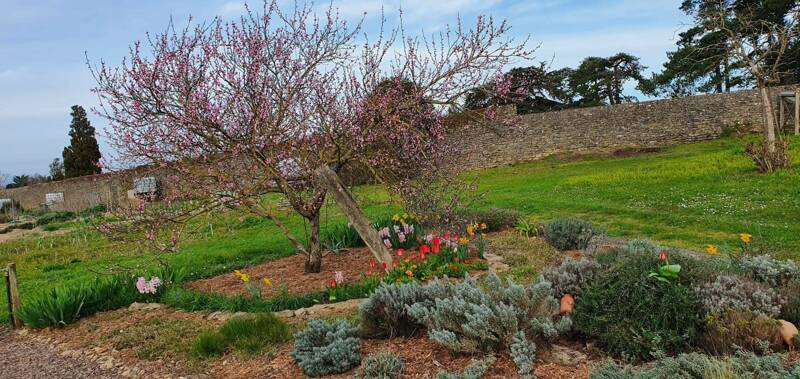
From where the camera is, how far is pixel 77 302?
215 inches

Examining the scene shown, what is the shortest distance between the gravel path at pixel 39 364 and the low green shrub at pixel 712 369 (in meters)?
3.48

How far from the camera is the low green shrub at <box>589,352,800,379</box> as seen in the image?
2.29 metres

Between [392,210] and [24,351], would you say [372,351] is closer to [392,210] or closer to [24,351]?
[24,351]

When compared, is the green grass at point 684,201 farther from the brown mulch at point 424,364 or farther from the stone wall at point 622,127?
the stone wall at point 622,127

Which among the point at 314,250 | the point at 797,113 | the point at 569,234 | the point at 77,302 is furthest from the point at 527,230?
the point at 797,113

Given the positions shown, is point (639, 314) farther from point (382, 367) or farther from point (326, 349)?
point (326, 349)

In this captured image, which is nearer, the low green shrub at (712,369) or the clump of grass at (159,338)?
the low green shrub at (712,369)

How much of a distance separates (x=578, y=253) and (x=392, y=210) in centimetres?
688

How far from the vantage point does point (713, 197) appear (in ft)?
32.8

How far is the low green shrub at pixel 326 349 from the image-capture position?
321 cm

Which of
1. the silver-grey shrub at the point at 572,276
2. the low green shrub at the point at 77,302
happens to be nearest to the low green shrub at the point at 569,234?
the silver-grey shrub at the point at 572,276

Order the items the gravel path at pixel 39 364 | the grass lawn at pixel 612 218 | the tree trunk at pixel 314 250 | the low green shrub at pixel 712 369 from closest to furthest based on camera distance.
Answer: the low green shrub at pixel 712 369 < the gravel path at pixel 39 364 < the tree trunk at pixel 314 250 < the grass lawn at pixel 612 218

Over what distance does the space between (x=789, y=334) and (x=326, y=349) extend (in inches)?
102

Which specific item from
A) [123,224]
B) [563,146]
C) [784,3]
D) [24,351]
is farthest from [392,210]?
[784,3]
